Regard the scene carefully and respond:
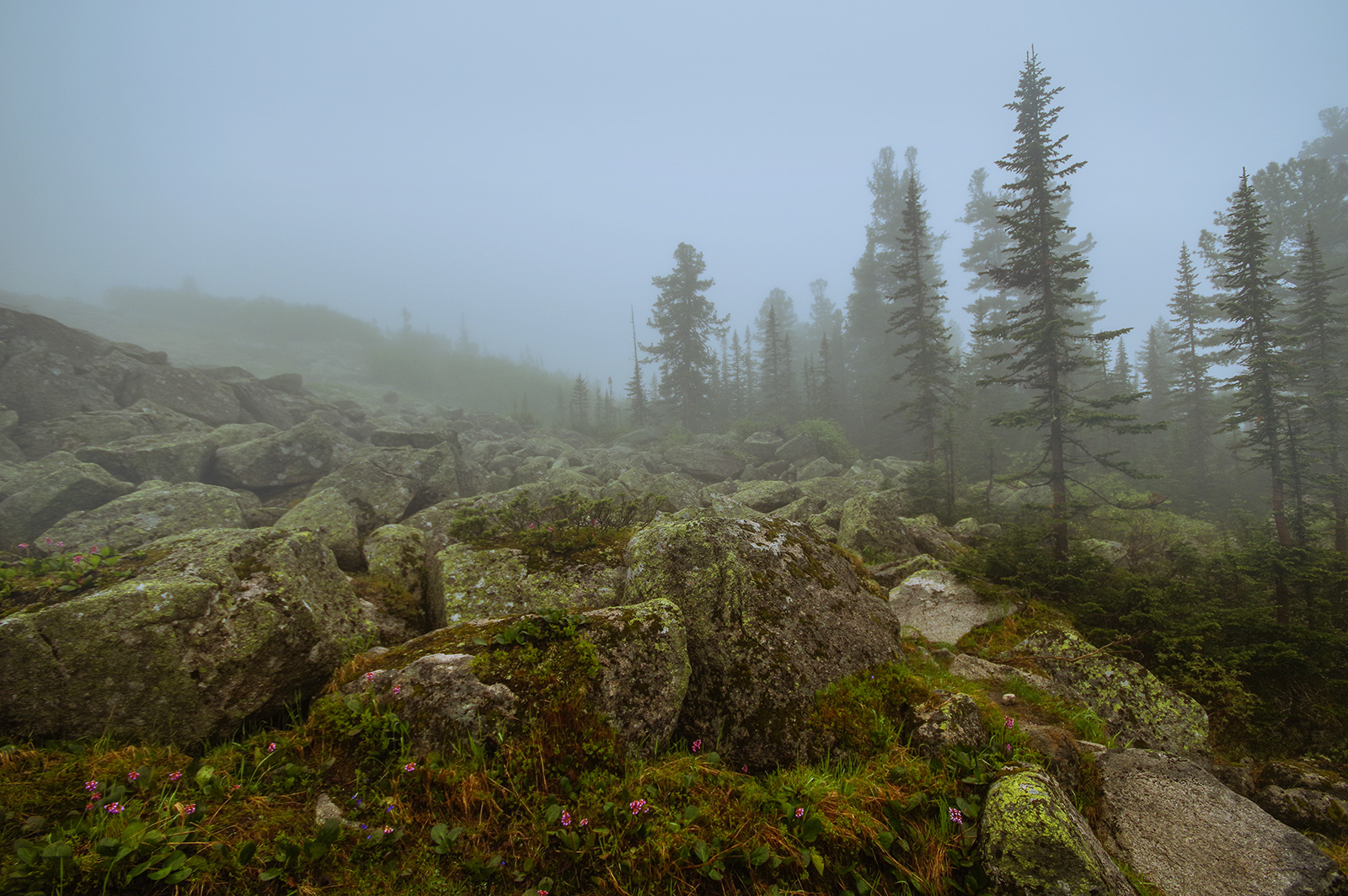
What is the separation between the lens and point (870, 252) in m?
48.6

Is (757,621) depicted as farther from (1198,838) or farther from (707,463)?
(707,463)

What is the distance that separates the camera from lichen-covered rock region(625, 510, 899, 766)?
4152 millimetres

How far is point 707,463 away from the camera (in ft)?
99.4

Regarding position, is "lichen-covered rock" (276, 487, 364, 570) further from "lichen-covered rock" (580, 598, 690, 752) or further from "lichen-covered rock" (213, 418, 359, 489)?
"lichen-covered rock" (213, 418, 359, 489)

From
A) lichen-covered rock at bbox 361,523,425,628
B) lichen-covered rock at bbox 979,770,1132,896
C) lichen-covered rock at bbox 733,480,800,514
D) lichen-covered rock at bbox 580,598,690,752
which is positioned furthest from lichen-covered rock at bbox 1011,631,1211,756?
lichen-covered rock at bbox 733,480,800,514

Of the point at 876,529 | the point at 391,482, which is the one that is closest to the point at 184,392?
the point at 391,482

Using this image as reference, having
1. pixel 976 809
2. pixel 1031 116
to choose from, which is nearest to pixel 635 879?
pixel 976 809

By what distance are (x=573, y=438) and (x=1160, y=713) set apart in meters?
40.7

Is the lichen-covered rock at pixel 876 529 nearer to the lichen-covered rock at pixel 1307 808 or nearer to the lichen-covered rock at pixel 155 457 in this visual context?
the lichen-covered rock at pixel 1307 808

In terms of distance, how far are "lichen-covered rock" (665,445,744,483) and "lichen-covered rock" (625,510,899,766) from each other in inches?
919

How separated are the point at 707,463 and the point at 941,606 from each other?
22054 millimetres

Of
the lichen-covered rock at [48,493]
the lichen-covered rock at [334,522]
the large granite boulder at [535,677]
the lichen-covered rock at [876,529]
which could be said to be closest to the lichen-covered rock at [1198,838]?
the large granite boulder at [535,677]

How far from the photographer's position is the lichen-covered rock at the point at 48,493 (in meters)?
12.6

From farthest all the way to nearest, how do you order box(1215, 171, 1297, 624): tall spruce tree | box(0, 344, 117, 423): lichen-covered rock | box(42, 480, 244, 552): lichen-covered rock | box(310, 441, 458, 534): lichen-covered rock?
box(0, 344, 117, 423): lichen-covered rock
box(1215, 171, 1297, 624): tall spruce tree
box(310, 441, 458, 534): lichen-covered rock
box(42, 480, 244, 552): lichen-covered rock
